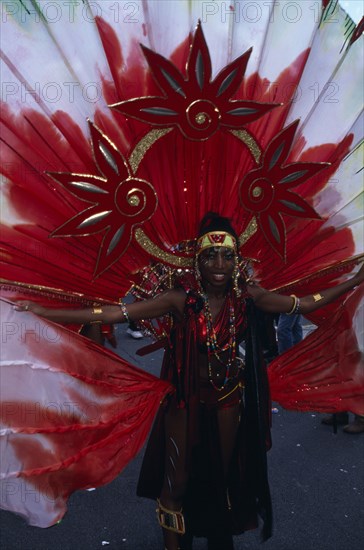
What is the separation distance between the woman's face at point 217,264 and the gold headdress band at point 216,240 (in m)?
0.02

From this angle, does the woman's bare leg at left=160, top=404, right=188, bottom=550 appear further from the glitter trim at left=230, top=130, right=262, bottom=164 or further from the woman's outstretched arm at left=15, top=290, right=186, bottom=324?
the glitter trim at left=230, top=130, right=262, bottom=164

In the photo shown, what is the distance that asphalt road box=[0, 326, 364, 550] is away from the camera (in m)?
2.76

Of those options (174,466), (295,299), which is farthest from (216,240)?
(174,466)

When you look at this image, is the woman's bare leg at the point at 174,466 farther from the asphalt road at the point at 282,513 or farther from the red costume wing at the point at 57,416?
the asphalt road at the point at 282,513

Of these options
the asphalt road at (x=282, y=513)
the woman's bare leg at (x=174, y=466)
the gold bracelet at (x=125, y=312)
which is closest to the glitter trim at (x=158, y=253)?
the gold bracelet at (x=125, y=312)

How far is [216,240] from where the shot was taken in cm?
210

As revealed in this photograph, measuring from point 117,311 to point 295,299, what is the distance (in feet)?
2.63

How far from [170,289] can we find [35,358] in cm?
63

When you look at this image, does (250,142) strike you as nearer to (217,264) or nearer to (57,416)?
(217,264)

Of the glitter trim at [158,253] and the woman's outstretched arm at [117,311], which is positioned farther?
the glitter trim at [158,253]

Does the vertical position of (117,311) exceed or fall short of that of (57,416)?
it exceeds it

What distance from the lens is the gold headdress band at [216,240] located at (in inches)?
82.5

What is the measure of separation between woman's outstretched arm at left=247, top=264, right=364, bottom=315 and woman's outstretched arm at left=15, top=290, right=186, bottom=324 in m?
0.34

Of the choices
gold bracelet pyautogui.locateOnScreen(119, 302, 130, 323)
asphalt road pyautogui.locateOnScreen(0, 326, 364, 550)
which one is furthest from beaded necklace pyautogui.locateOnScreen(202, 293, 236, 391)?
asphalt road pyautogui.locateOnScreen(0, 326, 364, 550)
